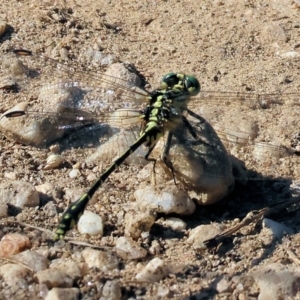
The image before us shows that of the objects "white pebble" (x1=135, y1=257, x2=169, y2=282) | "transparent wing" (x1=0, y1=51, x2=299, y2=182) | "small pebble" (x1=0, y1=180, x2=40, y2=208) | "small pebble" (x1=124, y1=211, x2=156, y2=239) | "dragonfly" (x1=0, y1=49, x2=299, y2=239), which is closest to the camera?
"white pebble" (x1=135, y1=257, x2=169, y2=282)

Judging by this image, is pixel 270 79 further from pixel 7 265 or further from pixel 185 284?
pixel 7 265

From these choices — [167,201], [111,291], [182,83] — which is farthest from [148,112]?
[111,291]

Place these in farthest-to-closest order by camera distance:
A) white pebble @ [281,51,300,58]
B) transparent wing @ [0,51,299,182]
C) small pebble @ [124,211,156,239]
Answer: white pebble @ [281,51,300,58] → transparent wing @ [0,51,299,182] → small pebble @ [124,211,156,239]

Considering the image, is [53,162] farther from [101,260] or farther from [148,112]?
[101,260]

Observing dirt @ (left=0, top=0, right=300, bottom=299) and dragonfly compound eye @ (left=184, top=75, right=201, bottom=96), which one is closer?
dirt @ (left=0, top=0, right=300, bottom=299)

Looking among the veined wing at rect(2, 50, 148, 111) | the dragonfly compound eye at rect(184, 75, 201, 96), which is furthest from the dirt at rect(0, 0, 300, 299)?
the dragonfly compound eye at rect(184, 75, 201, 96)

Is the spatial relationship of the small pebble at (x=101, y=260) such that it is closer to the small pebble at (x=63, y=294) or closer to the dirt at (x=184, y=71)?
the dirt at (x=184, y=71)

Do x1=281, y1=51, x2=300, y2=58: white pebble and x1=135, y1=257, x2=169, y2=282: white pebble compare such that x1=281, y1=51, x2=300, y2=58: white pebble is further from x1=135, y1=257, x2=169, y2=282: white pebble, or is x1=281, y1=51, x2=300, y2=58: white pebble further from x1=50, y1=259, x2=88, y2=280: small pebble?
x1=50, y1=259, x2=88, y2=280: small pebble
